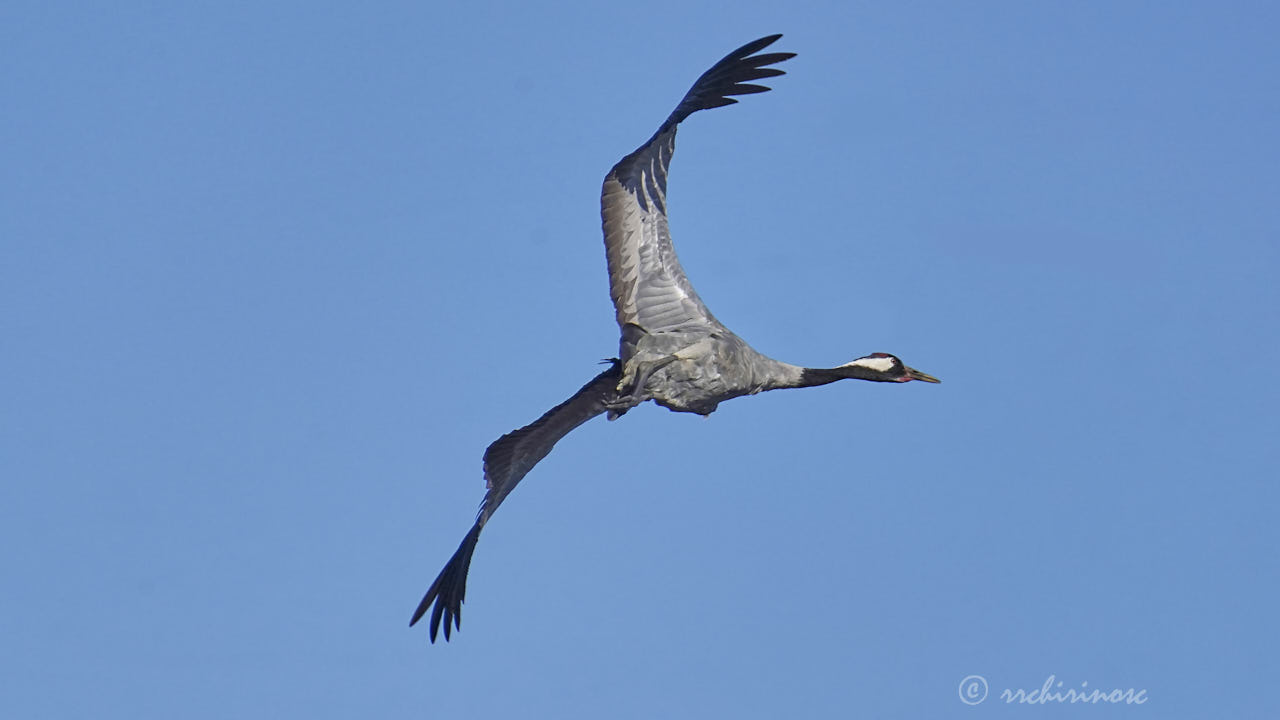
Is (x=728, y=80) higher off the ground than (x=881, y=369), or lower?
higher

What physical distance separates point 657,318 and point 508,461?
2.36 m

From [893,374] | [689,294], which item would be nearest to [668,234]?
[689,294]

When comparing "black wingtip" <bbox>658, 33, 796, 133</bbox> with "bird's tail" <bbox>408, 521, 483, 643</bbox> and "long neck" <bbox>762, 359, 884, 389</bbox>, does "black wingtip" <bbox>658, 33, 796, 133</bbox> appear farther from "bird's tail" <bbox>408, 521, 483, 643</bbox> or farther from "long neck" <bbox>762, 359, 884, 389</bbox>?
"bird's tail" <bbox>408, 521, 483, 643</bbox>

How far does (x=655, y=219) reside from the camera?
16891 mm

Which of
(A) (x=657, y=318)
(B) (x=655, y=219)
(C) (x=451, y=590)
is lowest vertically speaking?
(C) (x=451, y=590)

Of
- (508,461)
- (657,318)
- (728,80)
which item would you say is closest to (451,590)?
(508,461)

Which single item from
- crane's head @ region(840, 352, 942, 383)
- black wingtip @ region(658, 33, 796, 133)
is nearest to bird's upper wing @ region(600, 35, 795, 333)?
black wingtip @ region(658, 33, 796, 133)

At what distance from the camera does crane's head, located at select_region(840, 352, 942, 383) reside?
18406mm

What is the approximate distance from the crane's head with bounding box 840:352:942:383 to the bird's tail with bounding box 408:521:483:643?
15.8 feet

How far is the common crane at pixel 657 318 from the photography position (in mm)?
16578

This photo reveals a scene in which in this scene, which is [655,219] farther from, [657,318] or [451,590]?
[451,590]

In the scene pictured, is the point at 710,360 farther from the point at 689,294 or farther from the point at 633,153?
the point at 633,153

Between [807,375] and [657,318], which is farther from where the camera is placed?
[807,375]

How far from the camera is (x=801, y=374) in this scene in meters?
18.1
